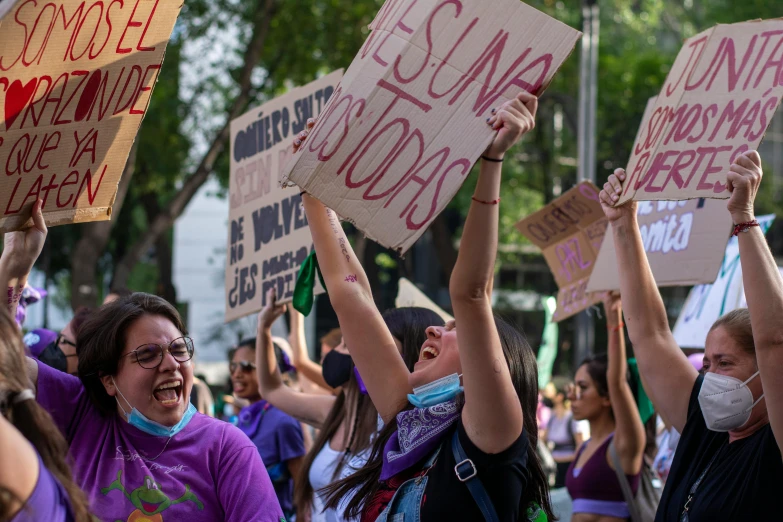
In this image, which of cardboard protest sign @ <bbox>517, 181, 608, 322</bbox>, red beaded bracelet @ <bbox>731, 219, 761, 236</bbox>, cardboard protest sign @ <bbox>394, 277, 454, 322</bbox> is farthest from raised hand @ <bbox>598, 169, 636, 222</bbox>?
cardboard protest sign @ <bbox>394, 277, 454, 322</bbox>

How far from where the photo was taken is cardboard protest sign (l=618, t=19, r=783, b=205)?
3645mm

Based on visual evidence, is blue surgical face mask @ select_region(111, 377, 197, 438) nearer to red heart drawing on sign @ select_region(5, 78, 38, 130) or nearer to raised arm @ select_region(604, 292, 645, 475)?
red heart drawing on sign @ select_region(5, 78, 38, 130)

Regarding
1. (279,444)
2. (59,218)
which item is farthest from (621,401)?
(59,218)

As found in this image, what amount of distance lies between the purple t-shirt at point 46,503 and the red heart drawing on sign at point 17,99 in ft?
5.03

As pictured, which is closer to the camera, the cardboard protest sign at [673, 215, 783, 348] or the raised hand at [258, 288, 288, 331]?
the raised hand at [258, 288, 288, 331]

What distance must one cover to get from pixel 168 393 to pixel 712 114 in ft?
7.07

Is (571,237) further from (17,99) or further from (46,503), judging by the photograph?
(46,503)

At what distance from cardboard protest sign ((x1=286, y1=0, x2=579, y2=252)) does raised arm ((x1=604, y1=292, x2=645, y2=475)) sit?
261cm

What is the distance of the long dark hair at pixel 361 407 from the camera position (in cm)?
409

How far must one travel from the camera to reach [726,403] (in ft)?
10.8

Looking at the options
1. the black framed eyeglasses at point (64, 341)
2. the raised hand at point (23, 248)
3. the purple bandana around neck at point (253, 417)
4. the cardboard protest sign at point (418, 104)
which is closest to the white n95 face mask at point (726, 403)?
the cardboard protest sign at point (418, 104)

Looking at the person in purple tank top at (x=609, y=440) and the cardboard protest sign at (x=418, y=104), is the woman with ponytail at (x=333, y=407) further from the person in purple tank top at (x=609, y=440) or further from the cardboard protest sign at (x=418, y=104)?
the person in purple tank top at (x=609, y=440)

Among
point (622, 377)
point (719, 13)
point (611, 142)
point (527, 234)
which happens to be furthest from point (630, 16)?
point (622, 377)

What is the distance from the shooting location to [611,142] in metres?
21.3
